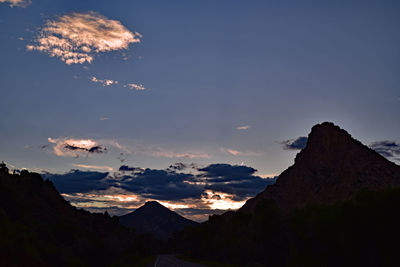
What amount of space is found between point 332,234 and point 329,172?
94.4 metres

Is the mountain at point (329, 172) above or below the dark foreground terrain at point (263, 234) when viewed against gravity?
above

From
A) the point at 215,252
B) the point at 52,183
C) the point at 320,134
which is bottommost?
the point at 215,252

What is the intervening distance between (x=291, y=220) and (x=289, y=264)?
18.0 feet

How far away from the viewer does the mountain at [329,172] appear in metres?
103

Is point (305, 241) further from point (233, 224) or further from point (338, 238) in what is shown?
point (233, 224)

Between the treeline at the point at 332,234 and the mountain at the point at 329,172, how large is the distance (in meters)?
48.6

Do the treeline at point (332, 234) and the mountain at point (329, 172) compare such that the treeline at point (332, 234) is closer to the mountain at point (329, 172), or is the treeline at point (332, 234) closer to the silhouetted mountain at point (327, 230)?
the silhouetted mountain at point (327, 230)

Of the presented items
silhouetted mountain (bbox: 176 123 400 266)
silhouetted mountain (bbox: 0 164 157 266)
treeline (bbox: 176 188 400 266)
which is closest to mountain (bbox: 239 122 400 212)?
silhouetted mountain (bbox: 176 123 400 266)

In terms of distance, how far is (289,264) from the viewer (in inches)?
1673

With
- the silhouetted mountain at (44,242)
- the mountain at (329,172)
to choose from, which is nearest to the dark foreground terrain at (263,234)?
the silhouetted mountain at (44,242)

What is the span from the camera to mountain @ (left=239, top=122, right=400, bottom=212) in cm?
Result: 10281

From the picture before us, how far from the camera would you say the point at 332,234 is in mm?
34781

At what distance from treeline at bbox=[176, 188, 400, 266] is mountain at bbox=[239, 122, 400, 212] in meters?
48.6

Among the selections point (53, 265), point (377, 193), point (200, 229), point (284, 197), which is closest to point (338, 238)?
point (377, 193)
